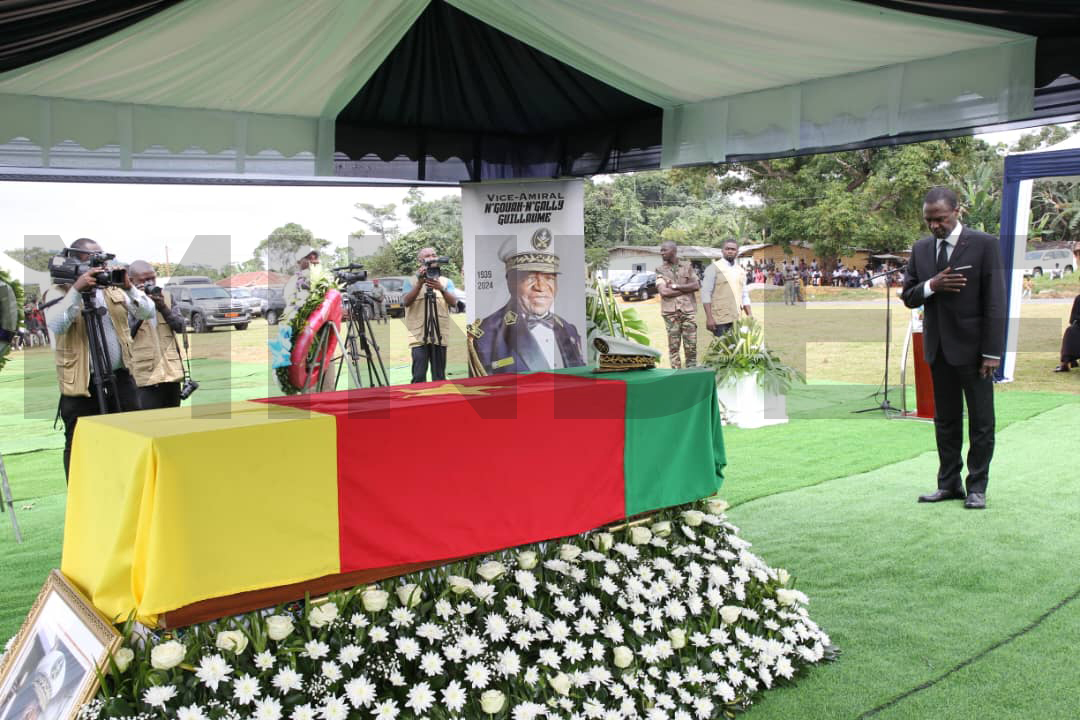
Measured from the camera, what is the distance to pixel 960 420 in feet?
15.0

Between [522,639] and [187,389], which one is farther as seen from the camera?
[187,389]

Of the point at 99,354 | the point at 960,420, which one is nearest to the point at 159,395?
the point at 99,354

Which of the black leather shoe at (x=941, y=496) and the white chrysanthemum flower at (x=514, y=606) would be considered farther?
the black leather shoe at (x=941, y=496)

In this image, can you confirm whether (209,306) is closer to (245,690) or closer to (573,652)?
(573,652)

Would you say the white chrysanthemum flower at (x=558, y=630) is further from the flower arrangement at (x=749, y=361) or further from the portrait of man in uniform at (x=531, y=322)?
the flower arrangement at (x=749, y=361)

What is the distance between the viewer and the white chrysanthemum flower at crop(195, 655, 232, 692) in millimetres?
1845

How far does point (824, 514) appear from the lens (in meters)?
4.43

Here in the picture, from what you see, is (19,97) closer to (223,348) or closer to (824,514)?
(824,514)

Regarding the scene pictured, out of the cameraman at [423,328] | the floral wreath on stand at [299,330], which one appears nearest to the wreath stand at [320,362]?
the floral wreath on stand at [299,330]

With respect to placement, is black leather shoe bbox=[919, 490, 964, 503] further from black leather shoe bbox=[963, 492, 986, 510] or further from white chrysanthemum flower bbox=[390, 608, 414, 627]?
white chrysanthemum flower bbox=[390, 608, 414, 627]

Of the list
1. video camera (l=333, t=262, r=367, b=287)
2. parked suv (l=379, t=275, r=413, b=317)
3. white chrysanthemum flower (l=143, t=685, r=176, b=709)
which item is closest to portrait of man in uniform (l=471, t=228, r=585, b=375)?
video camera (l=333, t=262, r=367, b=287)

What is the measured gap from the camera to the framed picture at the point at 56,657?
1885 millimetres

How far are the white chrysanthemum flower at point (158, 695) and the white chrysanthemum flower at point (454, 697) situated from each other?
622 mm

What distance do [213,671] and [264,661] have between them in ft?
0.40
